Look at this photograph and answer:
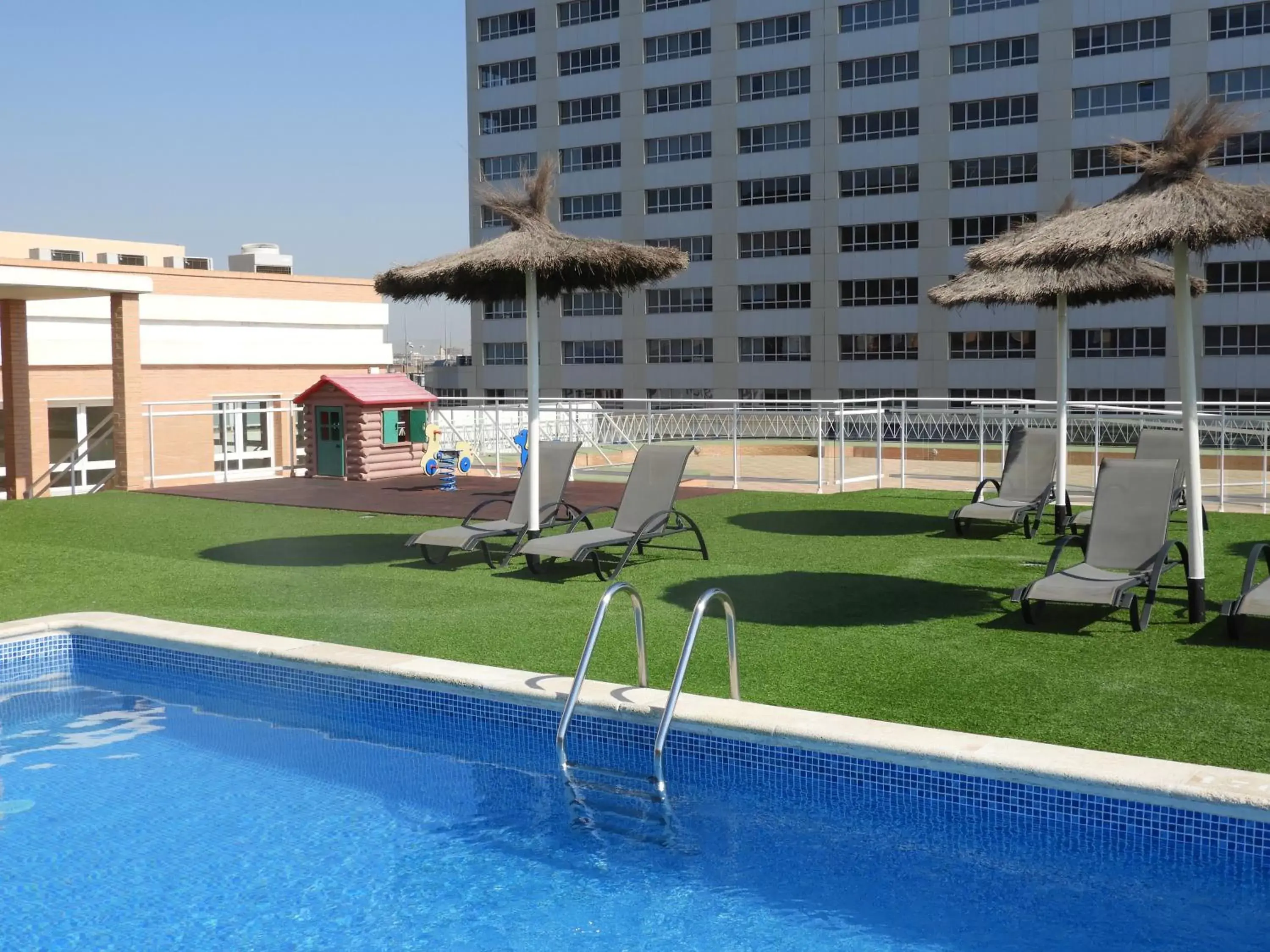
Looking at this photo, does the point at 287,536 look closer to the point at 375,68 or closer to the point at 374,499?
the point at 374,499

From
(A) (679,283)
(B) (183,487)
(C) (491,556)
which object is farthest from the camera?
(A) (679,283)

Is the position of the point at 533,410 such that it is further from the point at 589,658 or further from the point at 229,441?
the point at 229,441

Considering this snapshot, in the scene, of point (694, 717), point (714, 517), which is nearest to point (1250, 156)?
point (714, 517)

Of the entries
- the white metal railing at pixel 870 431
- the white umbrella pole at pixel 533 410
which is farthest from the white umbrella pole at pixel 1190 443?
the white metal railing at pixel 870 431

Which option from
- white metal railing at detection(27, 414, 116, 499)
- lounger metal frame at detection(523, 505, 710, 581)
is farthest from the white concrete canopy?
lounger metal frame at detection(523, 505, 710, 581)

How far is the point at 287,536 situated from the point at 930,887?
31.4 ft

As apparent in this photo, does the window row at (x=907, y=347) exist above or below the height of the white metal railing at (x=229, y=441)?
above

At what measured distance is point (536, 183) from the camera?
38.1 feet

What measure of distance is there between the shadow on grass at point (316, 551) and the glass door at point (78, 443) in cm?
1110

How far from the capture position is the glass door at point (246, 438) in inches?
969

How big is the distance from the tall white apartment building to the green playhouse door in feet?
90.1

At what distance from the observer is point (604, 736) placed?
235 inches

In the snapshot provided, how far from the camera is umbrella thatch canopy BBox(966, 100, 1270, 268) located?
298 inches

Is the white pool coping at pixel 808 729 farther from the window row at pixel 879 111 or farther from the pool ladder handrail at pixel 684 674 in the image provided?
the window row at pixel 879 111
